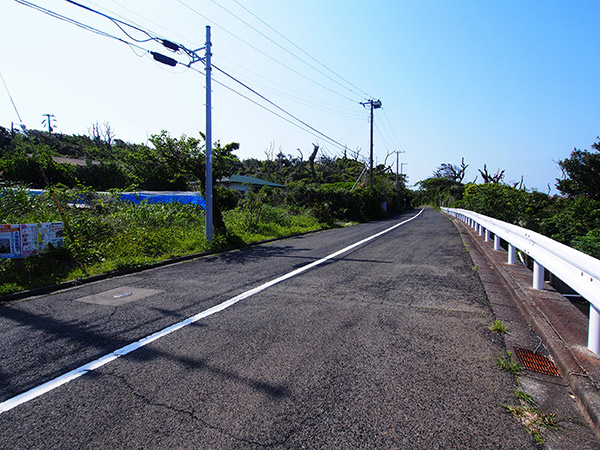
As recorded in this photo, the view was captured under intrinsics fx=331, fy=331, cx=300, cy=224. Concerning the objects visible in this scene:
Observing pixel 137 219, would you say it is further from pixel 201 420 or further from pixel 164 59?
pixel 201 420

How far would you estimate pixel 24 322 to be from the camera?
4.21 m

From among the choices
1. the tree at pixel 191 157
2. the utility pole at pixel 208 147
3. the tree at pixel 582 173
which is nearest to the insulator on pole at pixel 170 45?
the utility pole at pixel 208 147

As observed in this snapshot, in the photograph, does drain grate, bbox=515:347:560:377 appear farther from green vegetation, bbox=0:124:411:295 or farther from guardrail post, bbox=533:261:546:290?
green vegetation, bbox=0:124:411:295

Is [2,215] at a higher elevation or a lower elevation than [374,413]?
higher

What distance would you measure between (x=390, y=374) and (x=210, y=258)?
277 inches

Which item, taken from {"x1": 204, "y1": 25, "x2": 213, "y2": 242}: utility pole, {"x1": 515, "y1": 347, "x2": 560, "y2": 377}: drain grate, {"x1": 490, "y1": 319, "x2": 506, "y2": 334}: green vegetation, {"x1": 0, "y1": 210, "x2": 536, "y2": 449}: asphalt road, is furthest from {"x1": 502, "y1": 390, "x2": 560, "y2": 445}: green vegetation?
{"x1": 204, "y1": 25, "x2": 213, "y2": 242}: utility pole

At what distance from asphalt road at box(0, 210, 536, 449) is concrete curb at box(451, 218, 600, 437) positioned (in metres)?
0.45

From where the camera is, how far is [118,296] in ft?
17.5

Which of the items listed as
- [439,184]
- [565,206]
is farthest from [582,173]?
[439,184]

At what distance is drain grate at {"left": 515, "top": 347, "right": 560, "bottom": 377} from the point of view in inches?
114

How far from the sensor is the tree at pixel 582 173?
2053 centimetres

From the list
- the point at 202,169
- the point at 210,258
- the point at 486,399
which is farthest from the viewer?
the point at 202,169

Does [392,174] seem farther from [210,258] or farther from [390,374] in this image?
[390,374]

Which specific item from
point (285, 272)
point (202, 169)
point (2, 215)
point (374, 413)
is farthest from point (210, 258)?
point (374, 413)
